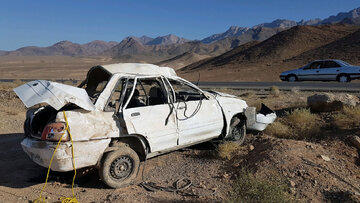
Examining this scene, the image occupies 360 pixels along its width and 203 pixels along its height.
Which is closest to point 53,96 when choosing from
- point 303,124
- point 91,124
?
point 91,124

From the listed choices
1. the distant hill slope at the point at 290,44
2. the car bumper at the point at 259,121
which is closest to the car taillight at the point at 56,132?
the car bumper at the point at 259,121

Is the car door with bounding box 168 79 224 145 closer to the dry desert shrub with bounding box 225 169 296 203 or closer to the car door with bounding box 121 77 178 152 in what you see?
the car door with bounding box 121 77 178 152

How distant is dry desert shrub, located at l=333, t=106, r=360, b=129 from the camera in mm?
7426

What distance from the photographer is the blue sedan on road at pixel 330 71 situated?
1781 cm

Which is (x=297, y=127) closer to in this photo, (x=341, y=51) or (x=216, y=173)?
(x=216, y=173)

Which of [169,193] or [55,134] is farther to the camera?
[169,193]

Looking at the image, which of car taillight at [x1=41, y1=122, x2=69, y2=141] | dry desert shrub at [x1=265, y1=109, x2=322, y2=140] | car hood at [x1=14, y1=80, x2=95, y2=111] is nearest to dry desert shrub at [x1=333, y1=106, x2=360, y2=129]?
dry desert shrub at [x1=265, y1=109, x2=322, y2=140]

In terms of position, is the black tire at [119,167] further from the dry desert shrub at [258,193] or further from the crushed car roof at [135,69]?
the dry desert shrub at [258,193]

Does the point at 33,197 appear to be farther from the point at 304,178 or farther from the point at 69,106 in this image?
the point at 304,178

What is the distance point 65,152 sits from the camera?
154 inches

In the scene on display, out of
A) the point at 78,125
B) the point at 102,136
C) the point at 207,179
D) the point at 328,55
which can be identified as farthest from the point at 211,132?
the point at 328,55

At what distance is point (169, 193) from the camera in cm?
431

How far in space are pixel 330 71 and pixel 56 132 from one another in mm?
18171

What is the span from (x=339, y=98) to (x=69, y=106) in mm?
7934
